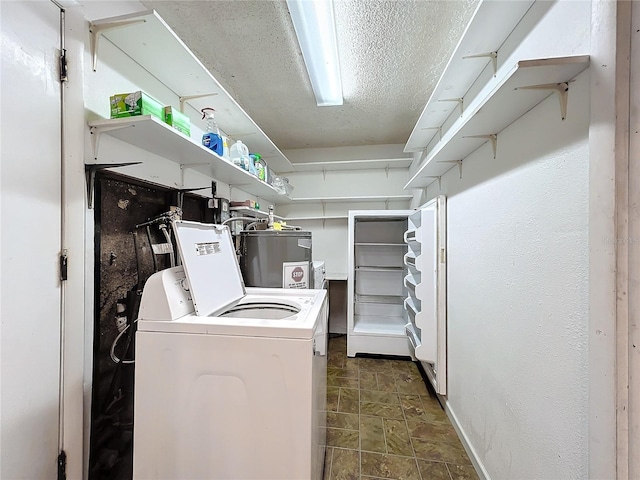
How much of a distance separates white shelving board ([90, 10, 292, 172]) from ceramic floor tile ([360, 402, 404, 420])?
2.48m

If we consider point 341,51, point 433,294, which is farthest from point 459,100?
point 433,294

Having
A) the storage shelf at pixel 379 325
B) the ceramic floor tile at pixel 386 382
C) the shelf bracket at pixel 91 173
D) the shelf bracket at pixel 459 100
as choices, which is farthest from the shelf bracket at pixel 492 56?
the storage shelf at pixel 379 325

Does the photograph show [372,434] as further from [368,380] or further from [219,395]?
[219,395]

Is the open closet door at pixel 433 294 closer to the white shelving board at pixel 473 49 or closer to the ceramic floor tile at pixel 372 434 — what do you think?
the ceramic floor tile at pixel 372 434

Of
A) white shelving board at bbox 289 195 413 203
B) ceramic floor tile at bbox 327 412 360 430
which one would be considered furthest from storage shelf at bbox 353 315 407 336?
white shelving board at bbox 289 195 413 203

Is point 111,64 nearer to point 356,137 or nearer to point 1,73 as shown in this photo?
point 1,73

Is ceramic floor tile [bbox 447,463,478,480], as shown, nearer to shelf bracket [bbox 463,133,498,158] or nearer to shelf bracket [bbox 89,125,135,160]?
shelf bracket [bbox 463,133,498,158]

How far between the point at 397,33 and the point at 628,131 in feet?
4.35

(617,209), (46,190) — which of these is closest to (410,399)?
(617,209)

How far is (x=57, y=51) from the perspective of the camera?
102 cm

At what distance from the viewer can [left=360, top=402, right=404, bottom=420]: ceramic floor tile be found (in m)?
2.00

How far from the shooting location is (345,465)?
61.3 inches

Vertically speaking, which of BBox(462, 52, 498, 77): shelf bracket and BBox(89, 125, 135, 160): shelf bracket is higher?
BBox(462, 52, 498, 77): shelf bracket

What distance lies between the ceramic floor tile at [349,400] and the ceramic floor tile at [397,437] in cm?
26
